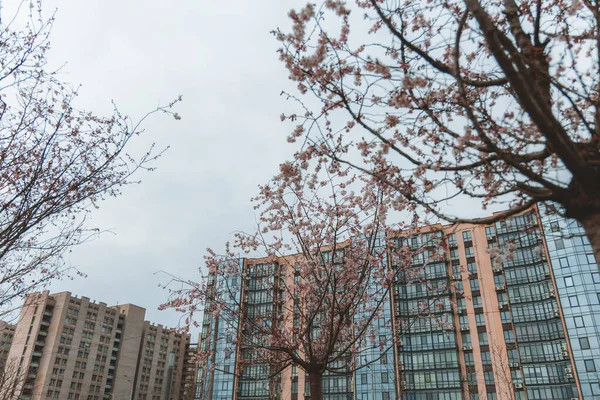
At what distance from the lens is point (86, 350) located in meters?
73.9

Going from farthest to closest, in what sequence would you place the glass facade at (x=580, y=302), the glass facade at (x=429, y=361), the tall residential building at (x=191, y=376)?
1. the glass facade at (x=429, y=361)
2. the glass facade at (x=580, y=302)
3. the tall residential building at (x=191, y=376)

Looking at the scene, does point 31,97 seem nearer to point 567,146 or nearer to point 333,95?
point 333,95

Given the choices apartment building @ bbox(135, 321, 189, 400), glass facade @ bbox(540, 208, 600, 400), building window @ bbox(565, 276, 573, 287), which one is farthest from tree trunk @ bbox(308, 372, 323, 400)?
apartment building @ bbox(135, 321, 189, 400)

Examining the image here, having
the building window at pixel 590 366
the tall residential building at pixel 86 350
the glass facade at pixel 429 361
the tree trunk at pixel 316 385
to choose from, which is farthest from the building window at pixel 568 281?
the tall residential building at pixel 86 350

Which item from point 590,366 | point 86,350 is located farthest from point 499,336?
point 86,350

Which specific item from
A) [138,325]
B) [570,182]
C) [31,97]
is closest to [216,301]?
[31,97]

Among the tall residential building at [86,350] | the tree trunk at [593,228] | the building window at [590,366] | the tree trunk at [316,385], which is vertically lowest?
the tree trunk at [316,385]

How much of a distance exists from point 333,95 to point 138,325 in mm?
88940

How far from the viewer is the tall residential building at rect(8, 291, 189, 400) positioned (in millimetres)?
68062

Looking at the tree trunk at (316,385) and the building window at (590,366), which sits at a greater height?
the building window at (590,366)

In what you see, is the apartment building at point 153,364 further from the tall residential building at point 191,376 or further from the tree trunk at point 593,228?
the tree trunk at point 593,228

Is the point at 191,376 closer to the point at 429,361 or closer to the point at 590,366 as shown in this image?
the point at 429,361

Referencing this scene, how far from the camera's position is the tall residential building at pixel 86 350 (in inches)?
2680

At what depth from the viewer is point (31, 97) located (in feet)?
21.6
